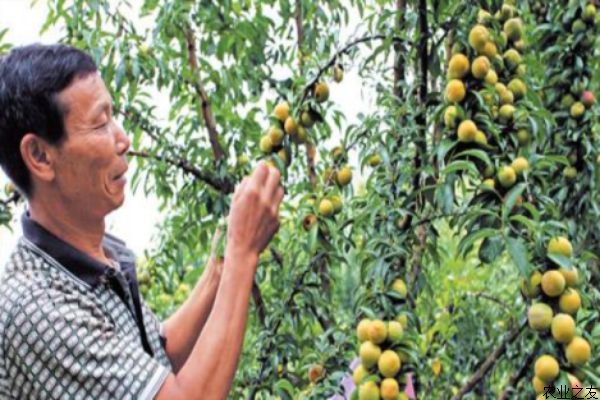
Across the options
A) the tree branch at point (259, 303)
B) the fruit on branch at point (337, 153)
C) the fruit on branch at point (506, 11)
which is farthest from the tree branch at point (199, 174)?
the fruit on branch at point (506, 11)

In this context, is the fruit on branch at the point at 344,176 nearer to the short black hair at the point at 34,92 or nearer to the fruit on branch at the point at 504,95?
the fruit on branch at the point at 504,95

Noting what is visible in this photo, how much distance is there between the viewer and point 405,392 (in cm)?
155

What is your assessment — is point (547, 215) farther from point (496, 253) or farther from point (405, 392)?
point (405, 392)

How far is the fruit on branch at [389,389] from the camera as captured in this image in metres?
1.49

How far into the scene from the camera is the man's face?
1380 mm

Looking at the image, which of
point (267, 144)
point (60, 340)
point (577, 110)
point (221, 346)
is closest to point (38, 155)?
point (60, 340)

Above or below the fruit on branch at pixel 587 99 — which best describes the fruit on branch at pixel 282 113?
below

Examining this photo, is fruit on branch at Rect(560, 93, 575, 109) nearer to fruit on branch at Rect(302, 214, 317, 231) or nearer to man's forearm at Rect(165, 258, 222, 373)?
fruit on branch at Rect(302, 214, 317, 231)

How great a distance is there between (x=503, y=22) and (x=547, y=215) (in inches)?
16.4

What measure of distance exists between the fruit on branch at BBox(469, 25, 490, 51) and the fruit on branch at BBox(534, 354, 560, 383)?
510mm

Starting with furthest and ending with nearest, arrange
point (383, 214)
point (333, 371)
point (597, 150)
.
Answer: point (597, 150) → point (333, 371) → point (383, 214)

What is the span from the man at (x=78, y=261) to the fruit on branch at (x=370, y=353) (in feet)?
0.80

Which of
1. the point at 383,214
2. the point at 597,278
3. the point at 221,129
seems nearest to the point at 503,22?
the point at 383,214

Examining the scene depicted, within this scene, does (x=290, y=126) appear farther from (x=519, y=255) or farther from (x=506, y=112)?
(x=519, y=255)
